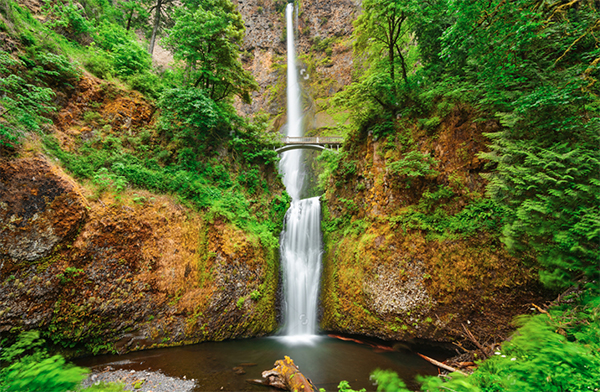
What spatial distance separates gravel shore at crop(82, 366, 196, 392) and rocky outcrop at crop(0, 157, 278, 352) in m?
1.02

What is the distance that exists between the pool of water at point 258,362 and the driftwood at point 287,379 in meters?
0.21

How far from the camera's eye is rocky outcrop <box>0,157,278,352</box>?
4.79 meters

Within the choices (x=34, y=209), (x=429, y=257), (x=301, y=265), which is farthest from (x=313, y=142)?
(x=34, y=209)

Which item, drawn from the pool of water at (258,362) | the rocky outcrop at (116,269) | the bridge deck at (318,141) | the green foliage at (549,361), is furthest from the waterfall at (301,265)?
the bridge deck at (318,141)

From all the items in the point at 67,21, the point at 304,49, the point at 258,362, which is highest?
the point at 304,49

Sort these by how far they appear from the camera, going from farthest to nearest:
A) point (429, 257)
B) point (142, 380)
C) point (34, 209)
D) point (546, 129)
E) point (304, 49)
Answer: point (304, 49) < point (429, 257) < point (34, 209) < point (142, 380) < point (546, 129)

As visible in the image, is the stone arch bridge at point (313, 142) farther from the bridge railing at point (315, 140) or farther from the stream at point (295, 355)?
the stream at point (295, 355)

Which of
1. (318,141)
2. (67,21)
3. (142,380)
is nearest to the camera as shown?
(142,380)

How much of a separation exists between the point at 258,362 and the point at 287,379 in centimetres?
167

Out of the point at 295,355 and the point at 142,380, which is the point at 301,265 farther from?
the point at 142,380

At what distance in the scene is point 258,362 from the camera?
6.00 m

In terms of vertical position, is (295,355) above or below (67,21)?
below

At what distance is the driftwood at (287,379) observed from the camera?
174 inches

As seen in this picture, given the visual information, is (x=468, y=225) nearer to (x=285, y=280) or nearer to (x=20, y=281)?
(x=285, y=280)
